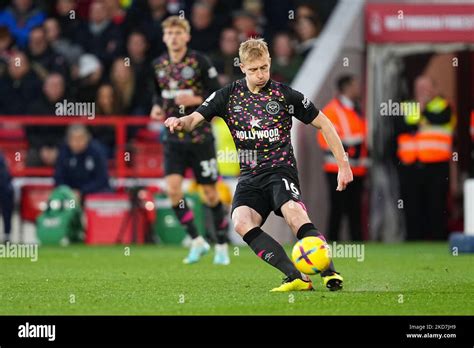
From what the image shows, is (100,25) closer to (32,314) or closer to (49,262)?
(49,262)

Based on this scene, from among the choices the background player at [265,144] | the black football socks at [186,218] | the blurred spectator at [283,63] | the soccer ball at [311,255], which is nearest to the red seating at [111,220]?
the blurred spectator at [283,63]

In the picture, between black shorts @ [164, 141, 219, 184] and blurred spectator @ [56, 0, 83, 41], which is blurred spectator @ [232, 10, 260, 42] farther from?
black shorts @ [164, 141, 219, 184]

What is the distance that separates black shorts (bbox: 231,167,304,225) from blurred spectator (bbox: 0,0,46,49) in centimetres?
1119

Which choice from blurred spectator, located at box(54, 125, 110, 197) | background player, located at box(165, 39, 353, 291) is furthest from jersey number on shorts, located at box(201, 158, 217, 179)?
blurred spectator, located at box(54, 125, 110, 197)

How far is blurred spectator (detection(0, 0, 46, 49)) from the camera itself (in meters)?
21.1

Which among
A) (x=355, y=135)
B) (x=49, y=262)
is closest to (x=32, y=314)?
(x=49, y=262)

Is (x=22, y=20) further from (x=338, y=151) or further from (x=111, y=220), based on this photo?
(x=338, y=151)

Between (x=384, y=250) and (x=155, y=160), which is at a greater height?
(x=155, y=160)

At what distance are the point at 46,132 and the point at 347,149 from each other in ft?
15.8

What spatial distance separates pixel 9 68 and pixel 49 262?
21.5ft

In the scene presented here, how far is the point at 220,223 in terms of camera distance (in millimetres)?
14383

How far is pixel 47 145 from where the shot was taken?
65.0ft

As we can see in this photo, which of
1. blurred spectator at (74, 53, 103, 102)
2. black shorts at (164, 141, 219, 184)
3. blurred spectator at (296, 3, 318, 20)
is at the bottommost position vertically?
black shorts at (164, 141, 219, 184)

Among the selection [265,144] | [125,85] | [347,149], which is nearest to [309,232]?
[265,144]
